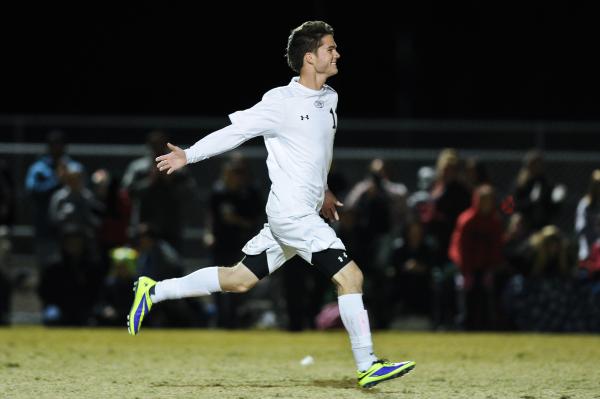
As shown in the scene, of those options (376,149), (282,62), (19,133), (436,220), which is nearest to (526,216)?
(436,220)

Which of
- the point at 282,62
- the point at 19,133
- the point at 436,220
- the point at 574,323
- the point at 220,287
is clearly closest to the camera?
the point at 220,287

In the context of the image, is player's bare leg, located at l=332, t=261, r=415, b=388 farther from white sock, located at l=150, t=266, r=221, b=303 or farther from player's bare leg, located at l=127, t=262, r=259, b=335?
white sock, located at l=150, t=266, r=221, b=303

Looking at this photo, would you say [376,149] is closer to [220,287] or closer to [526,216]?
[526,216]

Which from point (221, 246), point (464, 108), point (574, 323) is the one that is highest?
point (464, 108)

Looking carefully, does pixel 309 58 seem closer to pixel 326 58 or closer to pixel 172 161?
pixel 326 58

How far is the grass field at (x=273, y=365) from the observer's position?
8.98m

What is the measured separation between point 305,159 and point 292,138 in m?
0.17

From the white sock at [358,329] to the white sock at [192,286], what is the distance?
1137 mm

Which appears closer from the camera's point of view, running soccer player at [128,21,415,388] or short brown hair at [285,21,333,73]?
running soccer player at [128,21,415,388]

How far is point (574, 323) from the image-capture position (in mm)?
15219

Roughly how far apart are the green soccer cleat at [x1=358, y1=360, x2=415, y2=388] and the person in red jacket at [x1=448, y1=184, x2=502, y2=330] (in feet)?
22.6

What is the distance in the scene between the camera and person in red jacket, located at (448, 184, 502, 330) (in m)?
15.5

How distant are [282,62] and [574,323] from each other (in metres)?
14.2

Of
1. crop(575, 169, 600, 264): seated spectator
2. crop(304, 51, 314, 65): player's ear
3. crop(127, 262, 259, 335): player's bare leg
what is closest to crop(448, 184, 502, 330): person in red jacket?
crop(575, 169, 600, 264): seated spectator
